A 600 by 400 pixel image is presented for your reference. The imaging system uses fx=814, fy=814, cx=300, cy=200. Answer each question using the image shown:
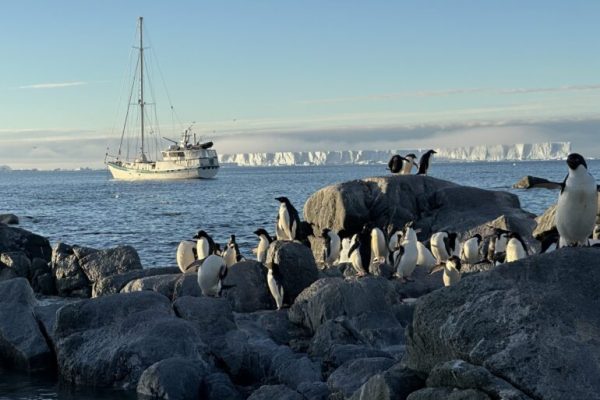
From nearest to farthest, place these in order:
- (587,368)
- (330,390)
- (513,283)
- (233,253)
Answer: (587,368) → (513,283) → (330,390) → (233,253)

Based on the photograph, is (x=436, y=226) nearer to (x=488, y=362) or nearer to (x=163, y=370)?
(x=163, y=370)

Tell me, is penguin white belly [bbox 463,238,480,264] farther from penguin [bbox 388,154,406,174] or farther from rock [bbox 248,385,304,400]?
rock [bbox 248,385,304,400]

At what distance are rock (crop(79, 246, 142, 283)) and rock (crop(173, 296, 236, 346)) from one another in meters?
6.80

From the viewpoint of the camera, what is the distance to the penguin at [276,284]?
16.0 m

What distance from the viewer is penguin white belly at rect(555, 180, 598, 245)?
30.9 ft

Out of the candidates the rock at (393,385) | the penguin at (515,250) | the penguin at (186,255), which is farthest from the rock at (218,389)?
the penguin at (186,255)

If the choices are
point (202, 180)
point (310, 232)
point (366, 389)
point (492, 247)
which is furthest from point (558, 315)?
point (202, 180)

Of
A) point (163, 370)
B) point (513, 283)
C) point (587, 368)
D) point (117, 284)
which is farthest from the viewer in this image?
point (117, 284)

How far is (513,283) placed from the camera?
7.47 meters

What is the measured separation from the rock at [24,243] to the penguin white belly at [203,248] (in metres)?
7.54

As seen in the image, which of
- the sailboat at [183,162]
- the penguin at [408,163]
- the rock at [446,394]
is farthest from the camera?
the sailboat at [183,162]

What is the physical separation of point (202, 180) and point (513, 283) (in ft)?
427

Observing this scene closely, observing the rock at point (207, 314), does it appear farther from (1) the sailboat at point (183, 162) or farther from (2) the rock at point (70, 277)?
(1) the sailboat at point (183, 162)

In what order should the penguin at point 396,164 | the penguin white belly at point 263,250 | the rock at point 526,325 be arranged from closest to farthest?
1. the rock at point 526,325
2. the penguin white belly at point 263,250
3. the penguin at point 396,164
